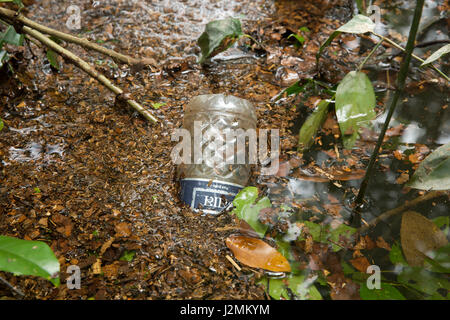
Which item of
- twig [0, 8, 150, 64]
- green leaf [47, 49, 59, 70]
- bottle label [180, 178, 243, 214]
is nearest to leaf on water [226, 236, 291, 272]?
bottle label [180, 178, 243, 214]

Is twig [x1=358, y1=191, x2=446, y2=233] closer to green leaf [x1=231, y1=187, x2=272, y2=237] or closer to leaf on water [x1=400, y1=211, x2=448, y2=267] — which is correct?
leaf on water [x1=400, y1=211, x2=448, y2=267]

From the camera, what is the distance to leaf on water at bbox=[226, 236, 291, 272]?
1152 mm

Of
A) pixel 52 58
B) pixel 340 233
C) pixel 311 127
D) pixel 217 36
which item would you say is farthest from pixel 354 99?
pixel 52 58

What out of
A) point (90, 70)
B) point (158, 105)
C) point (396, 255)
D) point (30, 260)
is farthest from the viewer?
point (158, 105)

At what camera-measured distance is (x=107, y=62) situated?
6.47 ft

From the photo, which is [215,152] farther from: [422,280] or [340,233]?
[422,280]

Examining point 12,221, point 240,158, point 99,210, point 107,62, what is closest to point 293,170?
point 240,158

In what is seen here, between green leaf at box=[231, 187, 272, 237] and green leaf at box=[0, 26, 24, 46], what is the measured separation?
1.21 metres

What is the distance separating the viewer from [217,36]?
71.4 inches

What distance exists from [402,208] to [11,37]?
5.83 feet

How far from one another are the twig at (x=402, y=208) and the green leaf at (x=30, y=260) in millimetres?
983

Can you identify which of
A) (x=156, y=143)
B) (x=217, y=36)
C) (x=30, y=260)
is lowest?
(x=30, y=260)

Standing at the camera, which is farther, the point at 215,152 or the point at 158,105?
the point at 158,105

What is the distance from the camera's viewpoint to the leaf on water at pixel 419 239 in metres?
1.18
